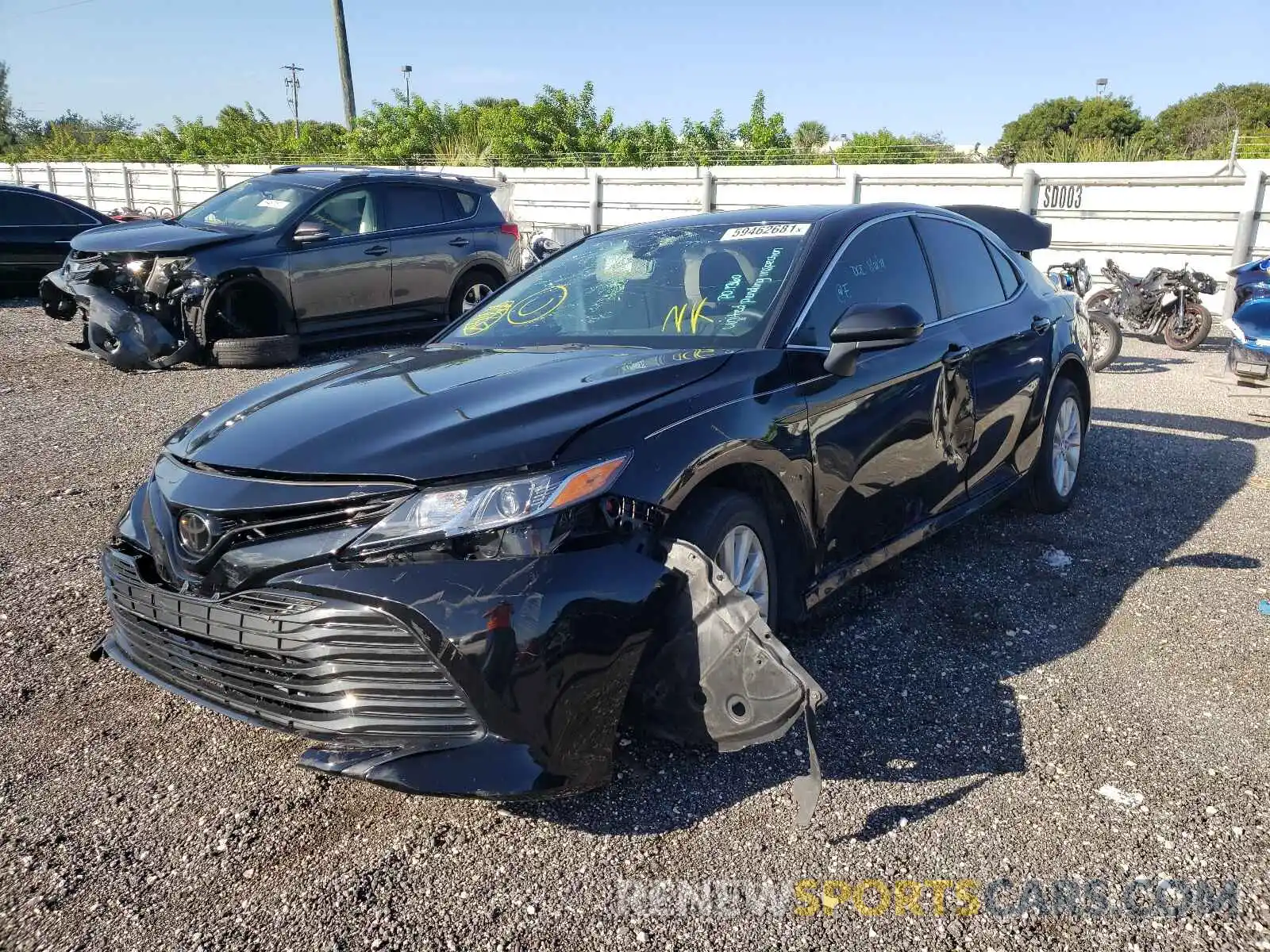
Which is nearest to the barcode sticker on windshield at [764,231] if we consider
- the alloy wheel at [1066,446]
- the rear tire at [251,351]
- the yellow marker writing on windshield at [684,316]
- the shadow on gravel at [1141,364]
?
the yellow marker writing on windshield at [684,316]

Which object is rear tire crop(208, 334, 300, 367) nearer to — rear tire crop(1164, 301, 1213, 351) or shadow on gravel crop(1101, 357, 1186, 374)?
shadow on gravel crop(1101, 357, 1186, 374)

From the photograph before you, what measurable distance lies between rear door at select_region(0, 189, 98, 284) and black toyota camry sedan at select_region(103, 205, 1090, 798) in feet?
38.2

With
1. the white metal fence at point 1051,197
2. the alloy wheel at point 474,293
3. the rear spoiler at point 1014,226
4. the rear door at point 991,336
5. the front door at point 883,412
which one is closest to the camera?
the front door at point 883,412

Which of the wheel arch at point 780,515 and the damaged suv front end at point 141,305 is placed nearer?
the wheel arch at point 780,515

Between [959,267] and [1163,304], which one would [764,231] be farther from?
[1163,304]

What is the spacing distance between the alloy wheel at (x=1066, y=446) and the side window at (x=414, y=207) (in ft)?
23.0

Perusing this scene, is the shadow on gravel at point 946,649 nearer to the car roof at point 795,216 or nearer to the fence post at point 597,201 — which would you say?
the car roof at point 795,216

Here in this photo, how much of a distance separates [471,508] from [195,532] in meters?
0.78

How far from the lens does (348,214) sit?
9.78m

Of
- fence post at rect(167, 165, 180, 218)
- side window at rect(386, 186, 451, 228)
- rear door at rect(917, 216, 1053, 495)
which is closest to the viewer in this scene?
rear door at rect(917, 216, 1053, 495)

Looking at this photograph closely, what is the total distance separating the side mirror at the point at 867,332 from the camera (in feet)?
10.9

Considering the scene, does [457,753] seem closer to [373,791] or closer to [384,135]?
[373,791]

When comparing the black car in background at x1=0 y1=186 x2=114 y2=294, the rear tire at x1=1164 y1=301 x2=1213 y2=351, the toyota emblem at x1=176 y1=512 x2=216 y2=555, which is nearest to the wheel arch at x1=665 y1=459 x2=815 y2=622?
the toyota emblem at x1=176 y1=512 x2=216 y2=555

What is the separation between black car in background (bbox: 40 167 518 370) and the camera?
860 centimetres
